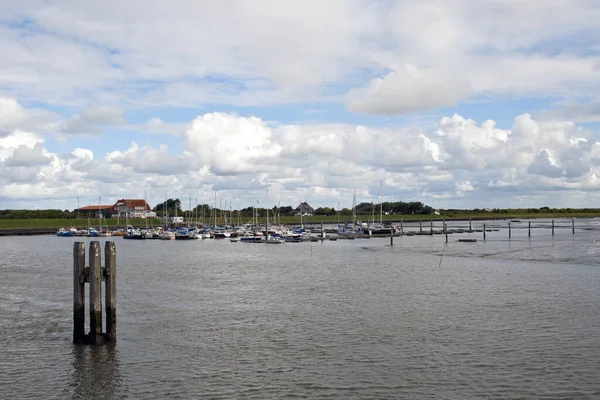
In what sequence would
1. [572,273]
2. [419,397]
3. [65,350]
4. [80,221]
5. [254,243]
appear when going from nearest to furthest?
[419,397] < [65,350] < [572,273] < [254,243] < [80,221]

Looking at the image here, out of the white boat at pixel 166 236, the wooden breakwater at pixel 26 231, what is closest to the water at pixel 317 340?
the white boat at pixel 166 236

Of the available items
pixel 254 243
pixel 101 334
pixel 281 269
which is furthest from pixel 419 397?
pixel 254 243

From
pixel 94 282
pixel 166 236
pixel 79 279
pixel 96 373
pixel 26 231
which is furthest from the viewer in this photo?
pixel 26 231

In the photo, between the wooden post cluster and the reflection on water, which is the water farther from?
the wooden post cluster

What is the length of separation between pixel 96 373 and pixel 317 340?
9.09 metres

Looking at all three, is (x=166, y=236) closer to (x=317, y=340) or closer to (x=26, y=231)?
(x=26, y=231)

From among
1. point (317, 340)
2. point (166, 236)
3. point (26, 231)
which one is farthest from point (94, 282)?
point (26, 231)

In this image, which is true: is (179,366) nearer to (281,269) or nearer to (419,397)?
(419,397)

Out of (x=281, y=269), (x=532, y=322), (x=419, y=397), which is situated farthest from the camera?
(x=281, y=269)

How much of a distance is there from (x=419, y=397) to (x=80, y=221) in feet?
639

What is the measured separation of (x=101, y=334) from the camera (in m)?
24.5

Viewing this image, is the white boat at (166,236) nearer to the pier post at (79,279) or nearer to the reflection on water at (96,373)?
the reflection on water at (96,373)

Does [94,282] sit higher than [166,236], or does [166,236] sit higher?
[94,282]

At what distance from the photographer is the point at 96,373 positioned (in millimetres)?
21094
